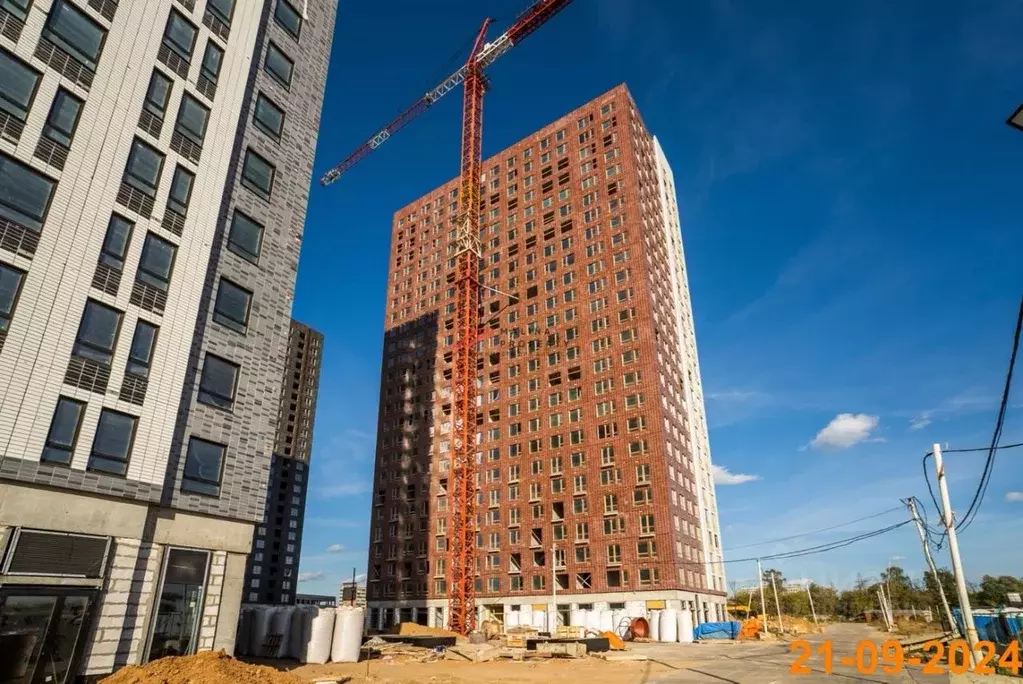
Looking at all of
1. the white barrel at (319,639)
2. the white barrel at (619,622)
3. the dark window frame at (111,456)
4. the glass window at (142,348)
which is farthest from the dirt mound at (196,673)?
the white barrel at (619,622)

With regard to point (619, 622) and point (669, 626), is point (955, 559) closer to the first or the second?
point (669, 626)

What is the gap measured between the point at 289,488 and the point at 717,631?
4345 inches

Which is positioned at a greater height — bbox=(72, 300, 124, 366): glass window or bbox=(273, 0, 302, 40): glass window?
bbox=(273, 0, 302, 40): glass window

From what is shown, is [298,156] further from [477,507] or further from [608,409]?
[477,507]

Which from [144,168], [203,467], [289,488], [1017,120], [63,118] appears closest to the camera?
[1017,120]

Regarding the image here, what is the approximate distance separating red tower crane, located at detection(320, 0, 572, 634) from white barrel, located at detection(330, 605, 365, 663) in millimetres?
36167

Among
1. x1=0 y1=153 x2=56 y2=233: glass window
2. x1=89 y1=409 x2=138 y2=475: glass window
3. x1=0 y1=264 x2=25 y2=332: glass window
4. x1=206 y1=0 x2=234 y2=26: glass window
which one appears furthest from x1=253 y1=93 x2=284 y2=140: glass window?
x1=89 y1=409 x2=138 y2=475: glass window

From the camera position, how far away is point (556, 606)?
6397 cm

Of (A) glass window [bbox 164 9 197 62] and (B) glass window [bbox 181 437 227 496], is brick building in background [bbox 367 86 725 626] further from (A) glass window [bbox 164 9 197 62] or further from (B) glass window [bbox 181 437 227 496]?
(A) glass window [bbox 164 9 197 62]

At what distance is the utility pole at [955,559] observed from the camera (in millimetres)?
24594

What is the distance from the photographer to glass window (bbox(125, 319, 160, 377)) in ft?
71.5

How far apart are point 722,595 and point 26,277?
78.3 meters

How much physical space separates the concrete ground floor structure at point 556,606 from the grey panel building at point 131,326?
43.7 metres

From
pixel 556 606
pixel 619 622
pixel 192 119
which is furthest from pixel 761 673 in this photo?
pixel 556 606
